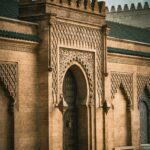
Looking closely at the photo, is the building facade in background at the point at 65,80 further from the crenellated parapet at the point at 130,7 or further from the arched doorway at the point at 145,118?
the crenellated parapet at the point at 130,7

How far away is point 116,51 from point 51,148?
5.81m

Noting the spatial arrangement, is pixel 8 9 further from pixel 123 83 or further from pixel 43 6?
pixel 123 83

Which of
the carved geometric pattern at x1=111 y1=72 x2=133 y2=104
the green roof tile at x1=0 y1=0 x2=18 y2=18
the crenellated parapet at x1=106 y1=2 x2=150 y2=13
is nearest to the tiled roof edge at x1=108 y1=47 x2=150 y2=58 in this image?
the carved geometric pattern at x1=111 y1=72 x2=133 y2=104

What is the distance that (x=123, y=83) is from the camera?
945 inches

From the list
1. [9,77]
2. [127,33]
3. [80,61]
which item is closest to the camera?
[9,77]

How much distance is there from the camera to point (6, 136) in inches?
696

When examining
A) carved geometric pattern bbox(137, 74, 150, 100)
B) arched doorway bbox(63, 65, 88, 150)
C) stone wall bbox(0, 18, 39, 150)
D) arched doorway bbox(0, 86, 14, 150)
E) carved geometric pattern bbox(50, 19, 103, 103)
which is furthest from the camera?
carved geometric pattern bbox(137, 74, 150, 100)

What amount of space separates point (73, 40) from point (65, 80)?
50.8 inches

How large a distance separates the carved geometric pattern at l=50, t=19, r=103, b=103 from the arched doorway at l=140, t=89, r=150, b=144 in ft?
15.6

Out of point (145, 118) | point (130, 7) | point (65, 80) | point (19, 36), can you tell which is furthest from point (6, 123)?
point (130, 7)

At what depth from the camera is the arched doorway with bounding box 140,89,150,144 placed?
26031mm

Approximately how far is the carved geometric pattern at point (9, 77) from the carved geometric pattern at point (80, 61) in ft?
6.32

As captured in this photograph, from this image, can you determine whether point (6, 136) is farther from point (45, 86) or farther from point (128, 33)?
point (128, 33)

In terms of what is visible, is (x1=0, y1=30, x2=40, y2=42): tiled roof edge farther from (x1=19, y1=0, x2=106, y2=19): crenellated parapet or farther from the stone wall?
(x1=19, y1=0, x2=106, y2=19): crenellated parapet
